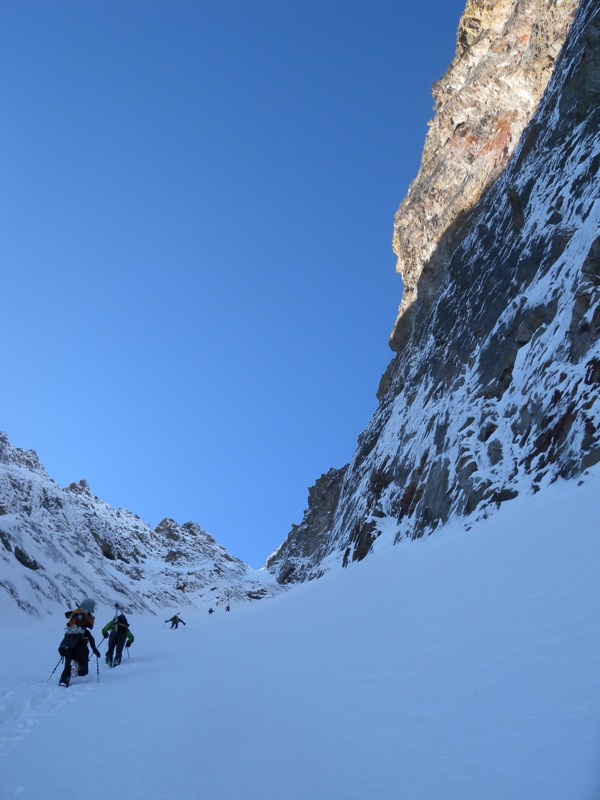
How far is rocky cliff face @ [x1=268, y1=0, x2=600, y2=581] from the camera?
15852 millimetres

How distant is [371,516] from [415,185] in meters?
33.2

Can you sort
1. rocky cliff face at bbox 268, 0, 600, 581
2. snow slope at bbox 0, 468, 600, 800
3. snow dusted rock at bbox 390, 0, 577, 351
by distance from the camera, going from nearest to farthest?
snow slope at bbox 0, 468, 600, 800
rocky cliff face at bbox 268, 0, 600, 581
snow dusted rock at bbox 390, 0, 577, 351

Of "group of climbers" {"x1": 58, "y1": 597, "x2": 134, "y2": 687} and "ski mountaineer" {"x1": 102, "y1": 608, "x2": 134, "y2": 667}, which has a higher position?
"ski mountaineer" {"x1": 102, "y1": 608, "x2": 134, "y2": 667}

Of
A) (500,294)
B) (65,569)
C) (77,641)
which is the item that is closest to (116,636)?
(77,641)

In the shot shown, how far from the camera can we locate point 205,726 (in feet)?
19.1

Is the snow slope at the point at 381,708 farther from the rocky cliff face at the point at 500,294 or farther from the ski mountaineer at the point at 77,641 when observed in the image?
the rocky cliff face at the point at 500,294

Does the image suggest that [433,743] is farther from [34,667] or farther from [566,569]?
[34,667]

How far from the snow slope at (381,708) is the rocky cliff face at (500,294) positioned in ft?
18.6

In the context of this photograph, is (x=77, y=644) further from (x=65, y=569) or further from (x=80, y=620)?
(x=65, y=569)

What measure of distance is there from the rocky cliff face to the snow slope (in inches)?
223

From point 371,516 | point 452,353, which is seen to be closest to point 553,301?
point 452,353

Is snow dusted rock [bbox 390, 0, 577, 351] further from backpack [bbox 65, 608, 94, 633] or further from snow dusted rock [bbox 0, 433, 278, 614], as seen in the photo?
backpack [bbox 65, 608, 94, 633]

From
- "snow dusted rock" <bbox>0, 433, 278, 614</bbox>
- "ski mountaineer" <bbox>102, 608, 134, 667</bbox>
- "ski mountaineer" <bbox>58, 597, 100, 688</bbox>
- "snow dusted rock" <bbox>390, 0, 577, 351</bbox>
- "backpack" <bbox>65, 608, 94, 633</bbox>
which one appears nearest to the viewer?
"ski mountaineer" <bbox>58, 597, 100, 688</bbox>

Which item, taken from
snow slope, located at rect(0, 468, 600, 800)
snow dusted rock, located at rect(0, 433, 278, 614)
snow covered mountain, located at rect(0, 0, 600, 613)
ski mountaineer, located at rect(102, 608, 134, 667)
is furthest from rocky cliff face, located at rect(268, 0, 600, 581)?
snow dusted rock, located at rect(0, 433, 278, 614)
